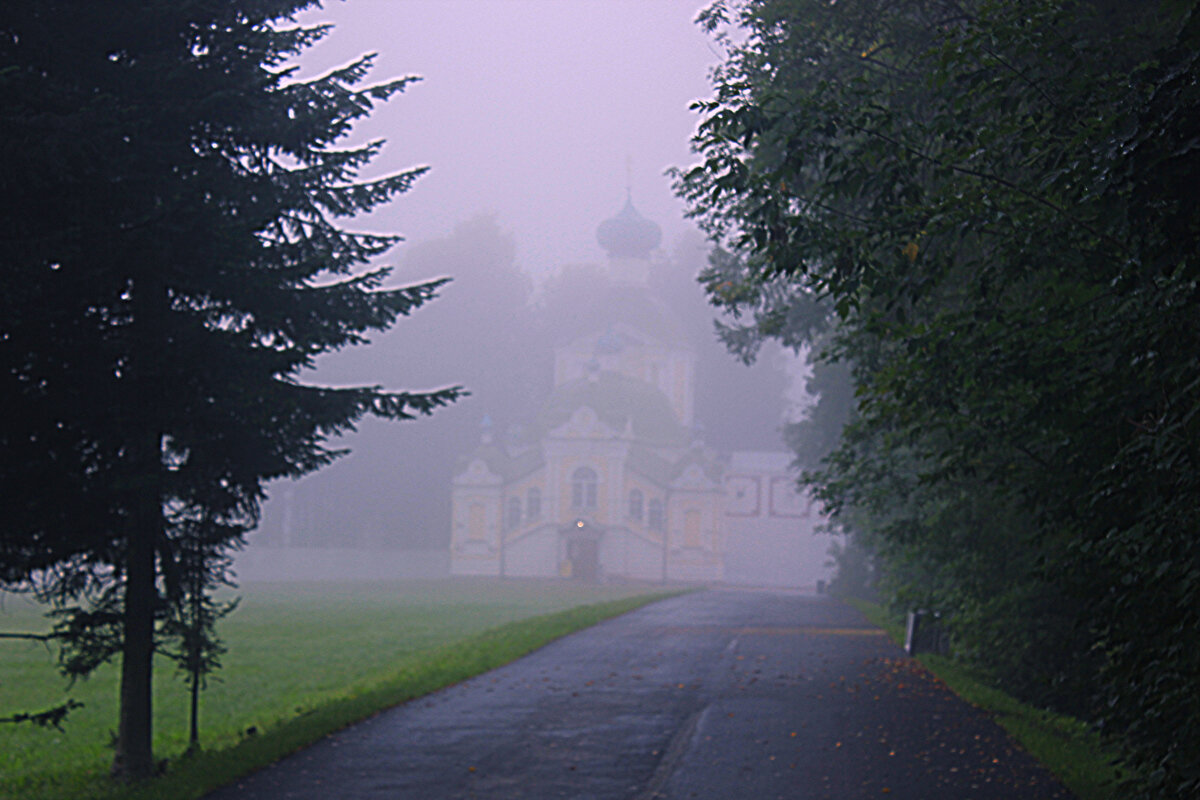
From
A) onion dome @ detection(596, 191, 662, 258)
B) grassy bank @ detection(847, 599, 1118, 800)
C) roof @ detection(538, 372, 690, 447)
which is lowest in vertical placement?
grassy bank @ detection(847, 599, 1118, 800)

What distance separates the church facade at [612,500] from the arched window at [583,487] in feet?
0.18

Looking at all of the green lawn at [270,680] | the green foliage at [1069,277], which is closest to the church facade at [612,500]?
the green lawn at [270,680]

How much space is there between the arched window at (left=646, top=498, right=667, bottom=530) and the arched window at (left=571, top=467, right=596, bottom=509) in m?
3.48

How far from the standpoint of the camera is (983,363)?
764 cm

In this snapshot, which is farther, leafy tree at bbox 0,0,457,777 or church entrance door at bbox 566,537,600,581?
church entrance door at bbox 566,537,600,581

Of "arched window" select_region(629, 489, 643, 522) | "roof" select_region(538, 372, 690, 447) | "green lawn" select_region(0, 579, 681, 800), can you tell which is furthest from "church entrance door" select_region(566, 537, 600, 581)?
"green lawn" select_region(0, 579, 681, 800)

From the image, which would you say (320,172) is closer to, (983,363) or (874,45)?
(983,363)

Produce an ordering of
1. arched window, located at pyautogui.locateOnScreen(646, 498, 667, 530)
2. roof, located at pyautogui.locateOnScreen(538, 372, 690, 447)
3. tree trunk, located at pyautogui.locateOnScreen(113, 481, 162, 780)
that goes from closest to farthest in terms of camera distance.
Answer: tree trunk, located at pyautogui.locateOnScreen(113, 481, 162, 780) → arched window, located at pyautogui.locateOnScreen(646, 498, 667, 530) → roof, located at pyautogui.locateOnScreen(538, 372, 690, 447)

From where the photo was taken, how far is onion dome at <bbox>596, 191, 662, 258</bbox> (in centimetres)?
8706

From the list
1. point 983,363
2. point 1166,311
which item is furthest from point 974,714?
point 1166,311

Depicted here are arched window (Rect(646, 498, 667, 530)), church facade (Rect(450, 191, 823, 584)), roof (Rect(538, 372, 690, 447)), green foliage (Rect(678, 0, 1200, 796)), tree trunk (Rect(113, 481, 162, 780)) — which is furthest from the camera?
roof (Rect(538, 372, 690, 447))

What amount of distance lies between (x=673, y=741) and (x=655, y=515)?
58.7 meters

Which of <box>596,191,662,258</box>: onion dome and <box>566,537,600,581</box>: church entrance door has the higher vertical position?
<box>596,191,662,258</box>: onion dome

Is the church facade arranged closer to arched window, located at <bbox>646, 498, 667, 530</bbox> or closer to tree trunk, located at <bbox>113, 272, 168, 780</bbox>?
arched window, located at <bbox>646, 498, 667, 530</bbox>
